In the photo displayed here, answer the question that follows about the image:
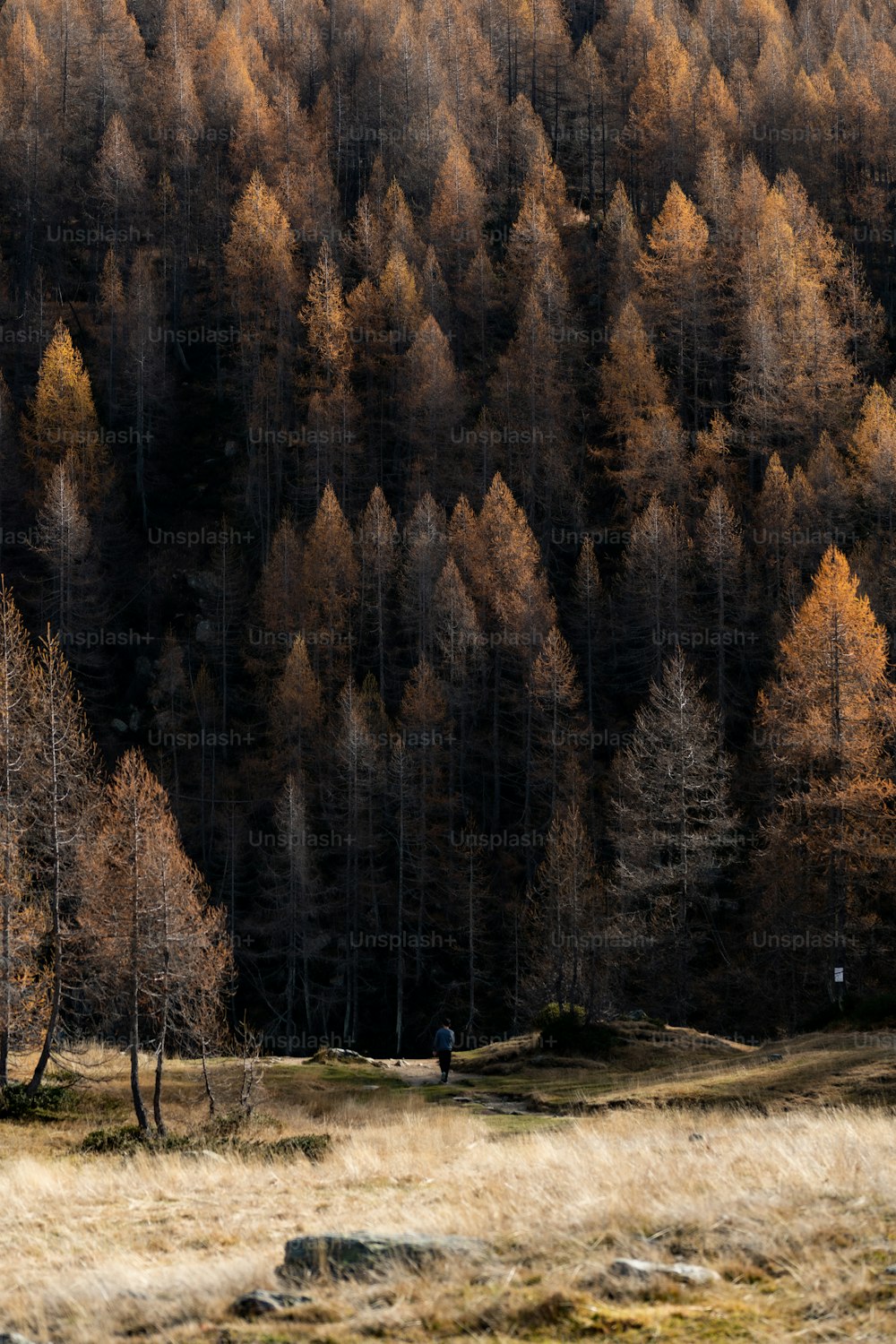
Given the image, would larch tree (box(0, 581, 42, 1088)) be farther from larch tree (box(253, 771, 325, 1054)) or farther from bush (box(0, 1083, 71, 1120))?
larch tree (box(253, 771, 325, 1054))

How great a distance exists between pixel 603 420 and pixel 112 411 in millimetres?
33064

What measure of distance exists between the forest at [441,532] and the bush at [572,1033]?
4.82 meters

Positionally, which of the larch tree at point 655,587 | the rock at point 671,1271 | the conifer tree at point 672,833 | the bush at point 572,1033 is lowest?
the bush at point 572,1033

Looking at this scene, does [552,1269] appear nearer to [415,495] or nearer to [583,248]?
[415,495]

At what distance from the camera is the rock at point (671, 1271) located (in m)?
7.86

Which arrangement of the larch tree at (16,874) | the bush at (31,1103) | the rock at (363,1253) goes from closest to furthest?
the rock at (363,1253)
the bush at (31,1103)
the larch tree at (16,874)

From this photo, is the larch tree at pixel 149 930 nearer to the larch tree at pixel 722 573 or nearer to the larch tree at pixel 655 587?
the larch tree at pixel 722 573

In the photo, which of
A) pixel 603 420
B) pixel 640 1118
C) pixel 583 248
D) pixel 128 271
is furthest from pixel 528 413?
pixel 640 1118

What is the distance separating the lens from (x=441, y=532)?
6806 cm

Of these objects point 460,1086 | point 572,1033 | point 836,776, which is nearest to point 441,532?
point 836,776

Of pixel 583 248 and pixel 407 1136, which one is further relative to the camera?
pixel 583 248

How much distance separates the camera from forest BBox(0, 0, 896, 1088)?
44.4 m

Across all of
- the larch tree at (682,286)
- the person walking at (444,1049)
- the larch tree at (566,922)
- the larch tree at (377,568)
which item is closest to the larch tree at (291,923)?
the larch tree at (377,568)

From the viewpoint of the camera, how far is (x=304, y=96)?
11400 cm
